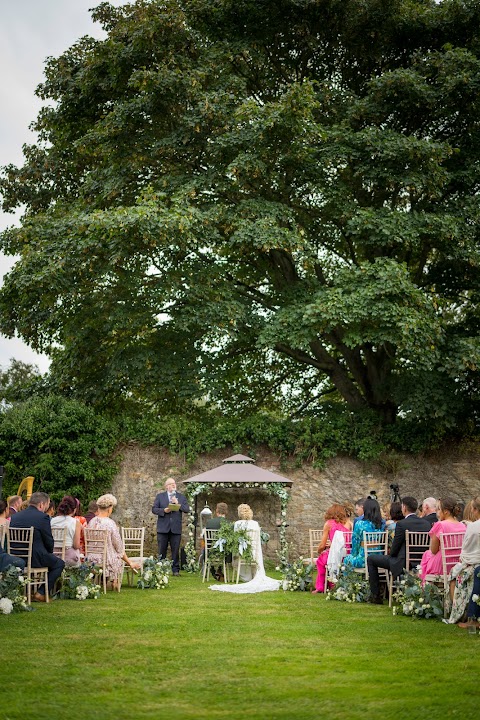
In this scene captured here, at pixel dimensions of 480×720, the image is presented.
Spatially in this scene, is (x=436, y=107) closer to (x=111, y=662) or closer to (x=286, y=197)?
(x=286, y=197)

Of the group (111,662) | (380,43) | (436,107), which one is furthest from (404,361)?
(111,662)

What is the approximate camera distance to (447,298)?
20.0 meters

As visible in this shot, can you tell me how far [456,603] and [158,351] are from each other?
37.9ft

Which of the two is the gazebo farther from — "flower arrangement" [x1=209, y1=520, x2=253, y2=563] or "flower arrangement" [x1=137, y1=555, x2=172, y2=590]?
"flower arrangement" [x1=137, y1=555, x2=172, y2=590]

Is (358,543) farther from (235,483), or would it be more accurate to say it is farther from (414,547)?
(235,483)

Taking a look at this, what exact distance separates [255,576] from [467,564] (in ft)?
18.8

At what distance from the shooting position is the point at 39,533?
10719mm

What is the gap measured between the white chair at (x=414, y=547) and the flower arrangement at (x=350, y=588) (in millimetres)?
787

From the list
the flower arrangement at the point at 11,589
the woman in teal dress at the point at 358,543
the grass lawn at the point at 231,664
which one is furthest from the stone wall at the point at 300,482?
the flower arrangement at the point at 11,589

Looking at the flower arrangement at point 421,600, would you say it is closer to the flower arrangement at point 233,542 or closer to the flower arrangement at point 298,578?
the flower arrangement at point 298,578

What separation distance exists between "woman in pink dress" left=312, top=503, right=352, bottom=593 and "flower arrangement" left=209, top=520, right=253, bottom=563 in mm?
1370

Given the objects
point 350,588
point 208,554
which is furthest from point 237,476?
point 350,588

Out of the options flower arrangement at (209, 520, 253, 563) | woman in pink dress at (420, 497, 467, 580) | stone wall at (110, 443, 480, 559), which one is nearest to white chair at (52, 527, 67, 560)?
flower arrangement at (209, 520, 253, 563)

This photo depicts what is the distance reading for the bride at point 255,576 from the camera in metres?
13.2
